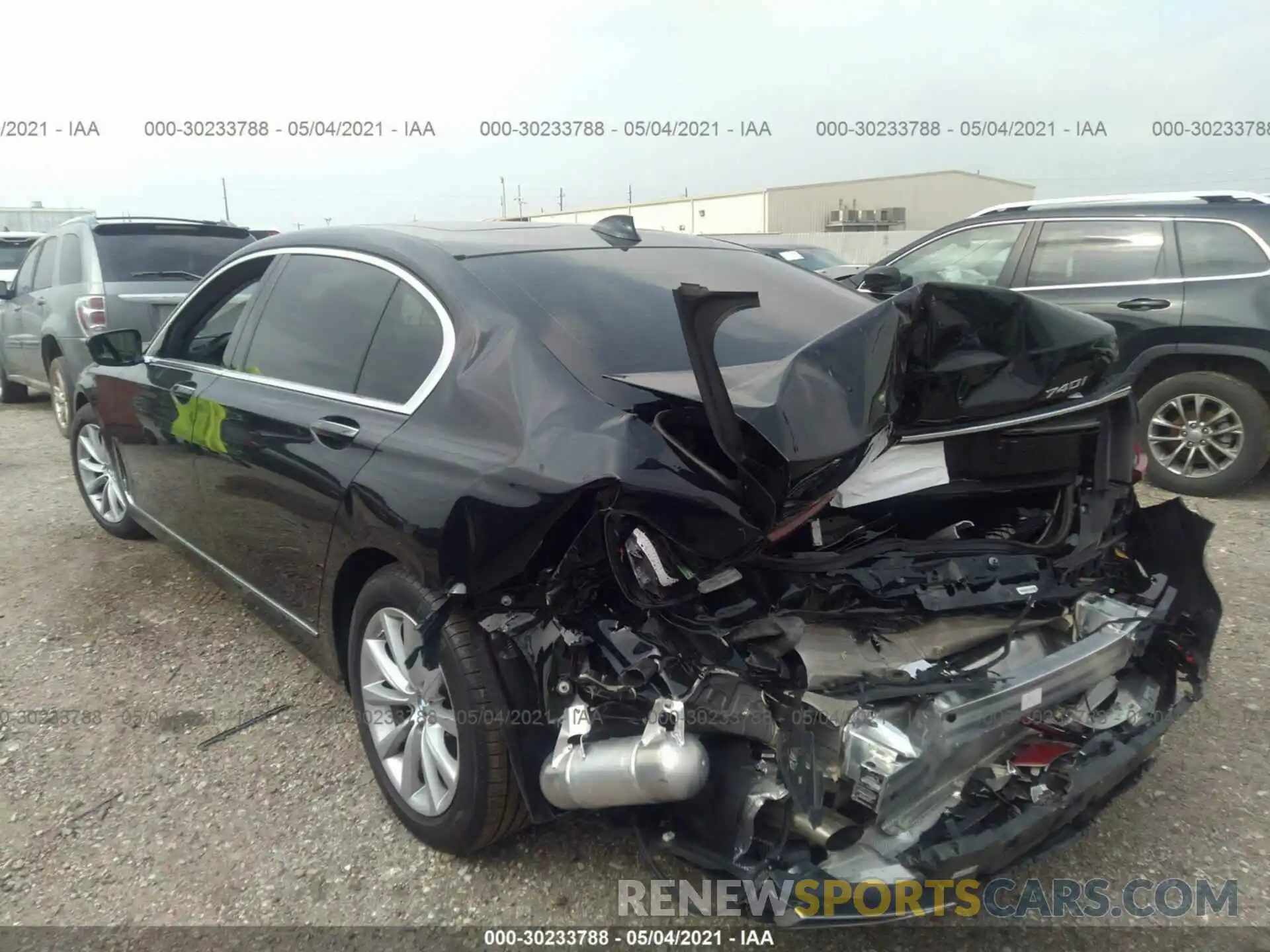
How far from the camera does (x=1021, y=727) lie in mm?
2180

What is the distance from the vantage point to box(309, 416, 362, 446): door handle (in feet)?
8.75

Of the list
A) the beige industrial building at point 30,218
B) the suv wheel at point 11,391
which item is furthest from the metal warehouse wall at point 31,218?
the suv wheel at point 11,391

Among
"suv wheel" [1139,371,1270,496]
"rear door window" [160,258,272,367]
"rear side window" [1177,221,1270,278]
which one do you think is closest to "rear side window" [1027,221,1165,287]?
"rear side window" [1177,221,1270,278]

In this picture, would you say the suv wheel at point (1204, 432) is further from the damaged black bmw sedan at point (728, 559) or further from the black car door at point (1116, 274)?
the damaged black bmw sedan at point (728, 559)

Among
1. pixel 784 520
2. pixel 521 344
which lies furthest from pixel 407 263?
pixel 784 520

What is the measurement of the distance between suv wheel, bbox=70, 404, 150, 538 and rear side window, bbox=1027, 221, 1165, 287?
18.7 feet

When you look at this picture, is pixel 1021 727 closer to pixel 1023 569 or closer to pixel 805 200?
pixel 1023 569

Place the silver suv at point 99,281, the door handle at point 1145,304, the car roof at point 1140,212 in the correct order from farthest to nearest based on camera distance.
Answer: the silver suv at point 99,281
the door handle at point 1145,304
the car roof at point 1140,212

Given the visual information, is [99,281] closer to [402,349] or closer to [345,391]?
[345,391]

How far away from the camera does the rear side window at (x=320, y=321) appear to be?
2885mm

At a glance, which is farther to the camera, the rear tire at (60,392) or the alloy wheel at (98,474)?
the rear tire at (60,392)

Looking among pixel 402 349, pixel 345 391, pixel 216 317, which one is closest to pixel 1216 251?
pixel 402 349

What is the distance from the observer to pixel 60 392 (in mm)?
7754

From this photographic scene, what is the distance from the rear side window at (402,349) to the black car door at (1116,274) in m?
4.47
